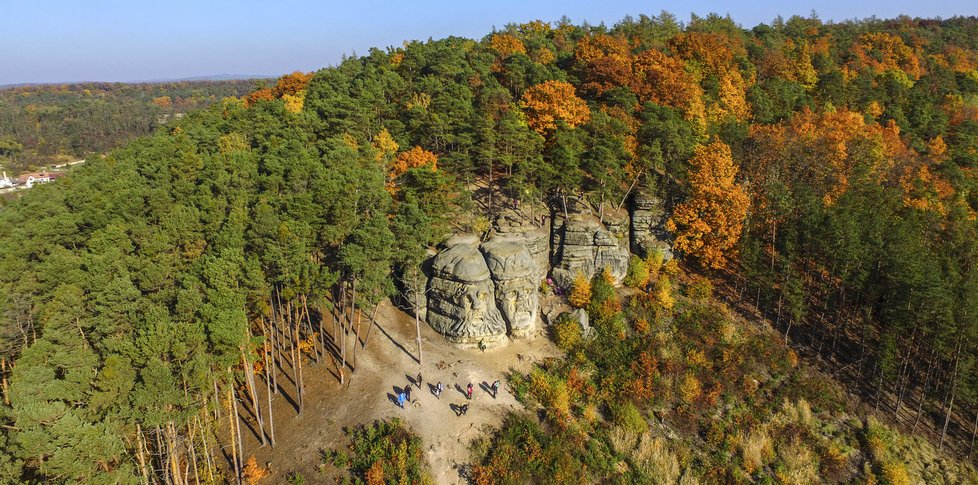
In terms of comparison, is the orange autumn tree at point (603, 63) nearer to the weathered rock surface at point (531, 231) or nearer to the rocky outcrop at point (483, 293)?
the weathered rock surface at point (531, 231)

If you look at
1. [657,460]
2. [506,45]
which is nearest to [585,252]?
[657,460]

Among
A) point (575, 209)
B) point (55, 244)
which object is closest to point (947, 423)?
point (575, 209)

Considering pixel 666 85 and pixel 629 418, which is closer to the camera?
pixel 629 418

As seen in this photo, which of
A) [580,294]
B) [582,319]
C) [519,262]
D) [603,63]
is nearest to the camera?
[519,262]

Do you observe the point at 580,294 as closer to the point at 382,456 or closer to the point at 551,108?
the point at 551,108

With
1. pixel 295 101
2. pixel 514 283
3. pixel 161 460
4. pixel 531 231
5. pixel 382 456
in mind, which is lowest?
pixel 382 456

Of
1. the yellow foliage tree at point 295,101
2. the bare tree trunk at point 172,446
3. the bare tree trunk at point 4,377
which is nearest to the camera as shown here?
the bare tree trunk at point 172,446

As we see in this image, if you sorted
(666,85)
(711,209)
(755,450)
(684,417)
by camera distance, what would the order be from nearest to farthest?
(755,450), (684,417), (711,209), (666,85)

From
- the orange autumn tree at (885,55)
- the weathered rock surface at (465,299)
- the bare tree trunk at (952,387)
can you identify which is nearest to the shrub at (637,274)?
the weathered rock surface at (465,299)

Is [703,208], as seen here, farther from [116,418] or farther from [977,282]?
[116,418]
